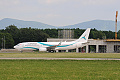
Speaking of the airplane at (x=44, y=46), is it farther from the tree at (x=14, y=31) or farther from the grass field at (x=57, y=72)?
the tree at (x=14, y=31)

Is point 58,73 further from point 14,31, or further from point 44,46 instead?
point 14,31

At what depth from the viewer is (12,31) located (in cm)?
14212

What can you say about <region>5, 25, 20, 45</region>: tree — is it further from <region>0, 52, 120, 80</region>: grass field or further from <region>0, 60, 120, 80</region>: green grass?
<region>0, 60, 120, 80</region>: green grass

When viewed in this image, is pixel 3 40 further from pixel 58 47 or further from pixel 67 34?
pixel 58 47

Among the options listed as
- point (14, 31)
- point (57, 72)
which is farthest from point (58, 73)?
point (14, 31)

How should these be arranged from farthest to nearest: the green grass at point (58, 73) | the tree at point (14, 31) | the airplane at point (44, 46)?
the tree at point (14, 31) → the airplane at point (44, 46) → the green grass at point (58, 73)

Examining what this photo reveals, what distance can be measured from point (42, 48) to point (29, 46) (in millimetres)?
4074

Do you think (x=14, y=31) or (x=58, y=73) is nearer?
(x=58, y=73)

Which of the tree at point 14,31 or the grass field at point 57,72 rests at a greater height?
the tree at point 14,31

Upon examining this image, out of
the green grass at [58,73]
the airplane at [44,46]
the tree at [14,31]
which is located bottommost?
the green grass at [58,73]

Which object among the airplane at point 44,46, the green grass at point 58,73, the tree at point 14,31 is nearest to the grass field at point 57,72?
the green grass at point 58,73

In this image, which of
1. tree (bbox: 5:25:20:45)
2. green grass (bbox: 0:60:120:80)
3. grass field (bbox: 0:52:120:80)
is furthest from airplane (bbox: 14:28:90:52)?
tree (bbox: 5:25:20:45)

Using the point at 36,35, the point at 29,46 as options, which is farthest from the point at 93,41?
the point at 36,35

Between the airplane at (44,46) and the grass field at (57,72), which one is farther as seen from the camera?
the airplane at (44,46)
